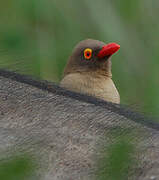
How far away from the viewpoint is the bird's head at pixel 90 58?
3.31m

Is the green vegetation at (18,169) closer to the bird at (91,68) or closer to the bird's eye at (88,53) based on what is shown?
the bird at (91,68)

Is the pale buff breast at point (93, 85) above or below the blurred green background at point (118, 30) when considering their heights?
below

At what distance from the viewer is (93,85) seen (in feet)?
10.2

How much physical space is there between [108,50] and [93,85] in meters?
0.25

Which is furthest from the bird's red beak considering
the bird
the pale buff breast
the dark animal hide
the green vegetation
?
the green vegetation

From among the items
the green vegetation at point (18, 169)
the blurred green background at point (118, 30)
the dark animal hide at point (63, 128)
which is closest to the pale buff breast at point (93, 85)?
the blurred green background at point (118, 30)

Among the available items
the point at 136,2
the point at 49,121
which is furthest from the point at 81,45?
the point at 49,121

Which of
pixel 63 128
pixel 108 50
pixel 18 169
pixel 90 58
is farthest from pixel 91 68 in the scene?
pixel 18 169

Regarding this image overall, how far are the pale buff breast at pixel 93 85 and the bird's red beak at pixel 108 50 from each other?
14 centimetres

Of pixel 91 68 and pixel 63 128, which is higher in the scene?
pixel 63 128

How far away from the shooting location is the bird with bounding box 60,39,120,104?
306cm

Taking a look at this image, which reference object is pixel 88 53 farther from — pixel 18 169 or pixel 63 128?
pixel 18 169

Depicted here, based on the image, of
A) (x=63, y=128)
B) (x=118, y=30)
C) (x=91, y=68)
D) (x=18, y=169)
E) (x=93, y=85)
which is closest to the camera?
(x=18, y=169)

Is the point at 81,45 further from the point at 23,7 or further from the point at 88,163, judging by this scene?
the point at 88,163
